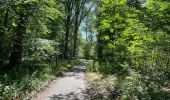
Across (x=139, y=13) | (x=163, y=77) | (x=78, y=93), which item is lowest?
(x=78, y=93)

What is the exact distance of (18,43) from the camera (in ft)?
54.6

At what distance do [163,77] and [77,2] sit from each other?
3557 centimetres

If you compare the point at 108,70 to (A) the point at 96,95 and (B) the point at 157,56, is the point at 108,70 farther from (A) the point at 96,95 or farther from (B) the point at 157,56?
(A) the point at 96,95

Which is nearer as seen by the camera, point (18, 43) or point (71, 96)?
point (71, 96)

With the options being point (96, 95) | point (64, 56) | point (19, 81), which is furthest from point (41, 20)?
point (64, 56)

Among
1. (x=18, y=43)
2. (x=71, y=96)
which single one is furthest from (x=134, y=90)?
(x=18, y=43)

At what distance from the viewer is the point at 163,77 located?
501 inches

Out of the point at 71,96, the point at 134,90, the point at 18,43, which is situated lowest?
the point at 71,96

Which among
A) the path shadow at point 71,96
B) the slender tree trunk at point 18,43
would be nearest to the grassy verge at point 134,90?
the path shadow at point 71,96

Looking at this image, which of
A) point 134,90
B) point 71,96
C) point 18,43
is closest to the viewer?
point 134,90

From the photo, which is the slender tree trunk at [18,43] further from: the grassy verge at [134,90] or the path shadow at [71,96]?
the grassy verge at [134,90]

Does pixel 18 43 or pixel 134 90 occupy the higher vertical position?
pixel 18 43

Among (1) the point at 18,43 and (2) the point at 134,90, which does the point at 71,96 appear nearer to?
(2) the point at 134,90

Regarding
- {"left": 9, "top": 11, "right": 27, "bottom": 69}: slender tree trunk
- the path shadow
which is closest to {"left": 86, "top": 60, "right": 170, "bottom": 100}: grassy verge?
the path shadow
